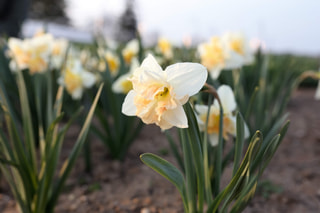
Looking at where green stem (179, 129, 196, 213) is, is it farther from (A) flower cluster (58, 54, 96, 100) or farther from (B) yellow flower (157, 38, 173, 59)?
(B) yellow flower (157, 38, 173, 59)

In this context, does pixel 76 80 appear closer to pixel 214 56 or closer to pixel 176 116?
pixel 214 56

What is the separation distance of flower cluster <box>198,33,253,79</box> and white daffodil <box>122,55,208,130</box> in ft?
2.88

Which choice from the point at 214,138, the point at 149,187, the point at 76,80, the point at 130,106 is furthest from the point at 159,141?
the point at 130,106

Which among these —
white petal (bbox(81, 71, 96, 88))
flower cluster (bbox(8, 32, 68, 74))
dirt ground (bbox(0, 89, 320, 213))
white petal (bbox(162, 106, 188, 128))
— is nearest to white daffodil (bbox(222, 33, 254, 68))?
dirt ground (bbox(0, 89, 320, 213))

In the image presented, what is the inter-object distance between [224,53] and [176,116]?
105cm

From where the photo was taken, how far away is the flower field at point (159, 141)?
0.68 metres

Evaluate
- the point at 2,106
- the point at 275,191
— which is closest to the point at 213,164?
the point at 275,191

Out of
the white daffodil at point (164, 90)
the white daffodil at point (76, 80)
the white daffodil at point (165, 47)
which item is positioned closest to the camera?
the white daffodil at point (164, 90)

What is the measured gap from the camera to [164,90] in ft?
2.15

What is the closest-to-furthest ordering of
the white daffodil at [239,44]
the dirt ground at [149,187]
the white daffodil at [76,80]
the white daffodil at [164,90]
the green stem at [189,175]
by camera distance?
the white daffodil at [164,90] < the green stem at [189,175] < the dirt ground at [149,187] < the white daffodil at [76,80] < the white daffodil at [239,44]

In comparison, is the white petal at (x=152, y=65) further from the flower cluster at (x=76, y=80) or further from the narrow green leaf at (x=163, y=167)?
the flower cluster at (x=76, y=80)

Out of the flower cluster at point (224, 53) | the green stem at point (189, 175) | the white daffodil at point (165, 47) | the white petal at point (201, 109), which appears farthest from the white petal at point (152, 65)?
the white daffodil at point (165, 47)

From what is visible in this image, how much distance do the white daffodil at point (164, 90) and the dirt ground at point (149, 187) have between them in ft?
2.40

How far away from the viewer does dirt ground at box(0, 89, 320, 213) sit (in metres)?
1.28
